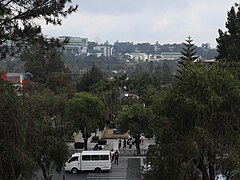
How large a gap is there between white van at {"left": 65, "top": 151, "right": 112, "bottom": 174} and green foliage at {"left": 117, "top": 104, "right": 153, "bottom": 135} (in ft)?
12.8

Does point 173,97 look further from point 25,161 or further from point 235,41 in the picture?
point 235,41

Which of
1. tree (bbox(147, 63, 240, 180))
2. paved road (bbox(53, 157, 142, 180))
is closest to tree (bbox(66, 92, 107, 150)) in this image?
paved road (bbox(53, 157, 142, 180))

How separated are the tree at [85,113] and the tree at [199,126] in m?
14.4

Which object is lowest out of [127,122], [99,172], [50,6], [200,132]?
[99,172]

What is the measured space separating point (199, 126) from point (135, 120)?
14247 mm

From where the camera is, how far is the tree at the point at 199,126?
1073 cm

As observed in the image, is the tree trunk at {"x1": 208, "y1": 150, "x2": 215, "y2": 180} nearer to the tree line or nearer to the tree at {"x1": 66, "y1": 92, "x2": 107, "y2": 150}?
the tree line

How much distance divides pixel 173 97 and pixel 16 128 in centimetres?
447

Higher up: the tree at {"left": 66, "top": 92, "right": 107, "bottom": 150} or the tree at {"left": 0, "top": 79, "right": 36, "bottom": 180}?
the tree at {"left": 0, "top": 79, "right": 36, "bottom": 180}

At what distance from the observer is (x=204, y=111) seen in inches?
428

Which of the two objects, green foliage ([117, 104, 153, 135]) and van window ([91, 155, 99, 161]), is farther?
green foliage ([117, 104, 153, 135])

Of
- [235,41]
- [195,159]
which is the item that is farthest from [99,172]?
[235,41]

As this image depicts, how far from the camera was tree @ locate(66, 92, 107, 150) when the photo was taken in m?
25.8

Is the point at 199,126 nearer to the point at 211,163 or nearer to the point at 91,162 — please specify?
the point at 211,163
